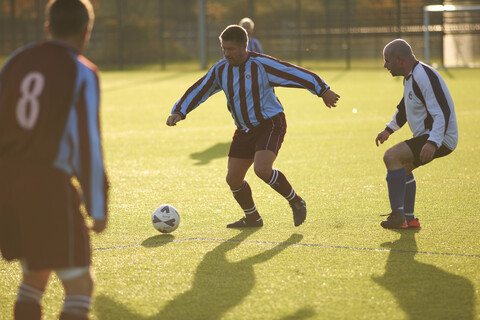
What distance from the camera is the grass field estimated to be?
14.3 feet

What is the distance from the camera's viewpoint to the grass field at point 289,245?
14.3 feet

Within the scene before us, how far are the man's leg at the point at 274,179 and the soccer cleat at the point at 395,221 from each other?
0.72 metres

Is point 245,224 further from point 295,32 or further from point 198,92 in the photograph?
point 295,32

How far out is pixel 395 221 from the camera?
20.0 ft

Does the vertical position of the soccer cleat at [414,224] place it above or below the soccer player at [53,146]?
below

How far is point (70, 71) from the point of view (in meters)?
2.96

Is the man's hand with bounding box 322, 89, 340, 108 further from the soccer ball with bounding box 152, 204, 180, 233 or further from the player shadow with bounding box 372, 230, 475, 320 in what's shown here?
the soccer ball with bounding box 152, 204, 180, 233

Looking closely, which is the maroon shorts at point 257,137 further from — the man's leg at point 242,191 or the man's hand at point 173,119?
the man's hand at point 173,119

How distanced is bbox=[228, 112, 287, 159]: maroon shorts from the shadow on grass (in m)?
1.07

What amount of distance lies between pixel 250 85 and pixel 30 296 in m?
3.53

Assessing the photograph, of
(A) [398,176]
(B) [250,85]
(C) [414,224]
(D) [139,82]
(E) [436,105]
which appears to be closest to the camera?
(E) [436,105]

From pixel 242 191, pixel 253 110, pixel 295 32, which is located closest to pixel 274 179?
pixel 242 191

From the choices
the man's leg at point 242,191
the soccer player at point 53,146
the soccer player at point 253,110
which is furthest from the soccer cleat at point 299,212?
the soccer player at point 53,146

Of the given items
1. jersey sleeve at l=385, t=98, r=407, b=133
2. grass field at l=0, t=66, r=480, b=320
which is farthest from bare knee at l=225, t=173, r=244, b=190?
jersey sleeve at l=385, t=98, r=407, b=133
